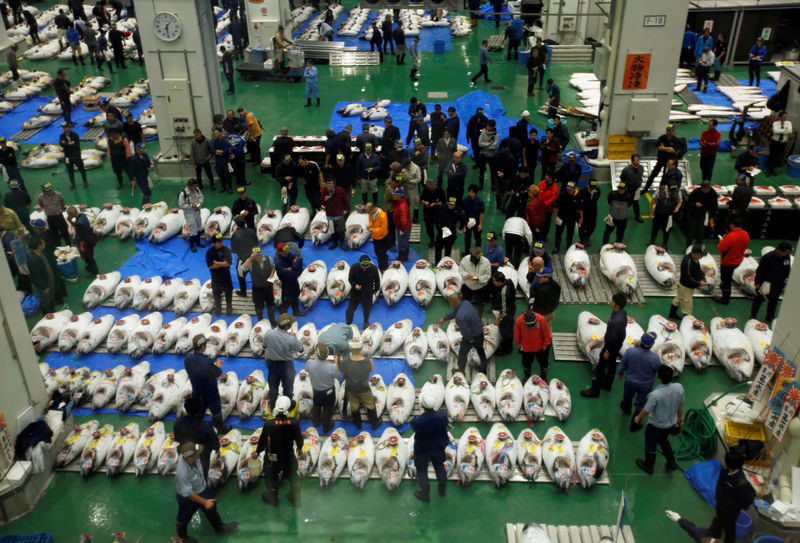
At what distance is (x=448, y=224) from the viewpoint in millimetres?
14258

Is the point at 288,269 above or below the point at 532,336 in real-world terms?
above

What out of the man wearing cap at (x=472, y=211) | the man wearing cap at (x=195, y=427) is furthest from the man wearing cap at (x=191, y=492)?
the man wearing cap at (x=472, y=211)

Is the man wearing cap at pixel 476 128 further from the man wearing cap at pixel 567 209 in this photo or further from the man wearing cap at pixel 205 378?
the man wearing cap at pixel 205 378

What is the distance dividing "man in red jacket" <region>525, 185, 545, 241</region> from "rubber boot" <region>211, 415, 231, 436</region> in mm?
7330

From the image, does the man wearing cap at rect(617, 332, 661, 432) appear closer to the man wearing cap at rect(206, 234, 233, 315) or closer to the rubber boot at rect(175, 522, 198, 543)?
the rubber boot at rect(175, 522, 198, 543)

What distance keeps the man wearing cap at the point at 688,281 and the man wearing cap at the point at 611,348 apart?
6.13 ft

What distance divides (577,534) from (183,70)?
1472cm

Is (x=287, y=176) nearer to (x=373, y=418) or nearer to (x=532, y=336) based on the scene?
(x=373, y=418)

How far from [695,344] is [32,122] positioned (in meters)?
21.0

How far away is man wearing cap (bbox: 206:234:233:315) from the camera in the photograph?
12.7 m

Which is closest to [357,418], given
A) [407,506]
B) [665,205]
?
[407,506]

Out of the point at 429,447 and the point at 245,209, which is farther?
the point at 245,209

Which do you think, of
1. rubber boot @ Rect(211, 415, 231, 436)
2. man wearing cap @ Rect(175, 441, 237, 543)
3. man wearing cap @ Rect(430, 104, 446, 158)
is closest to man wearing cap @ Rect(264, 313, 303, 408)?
rubber boot @ Rect(211, 415, 231, 436)

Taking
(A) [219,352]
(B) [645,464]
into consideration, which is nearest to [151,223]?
(A) [219,352]
